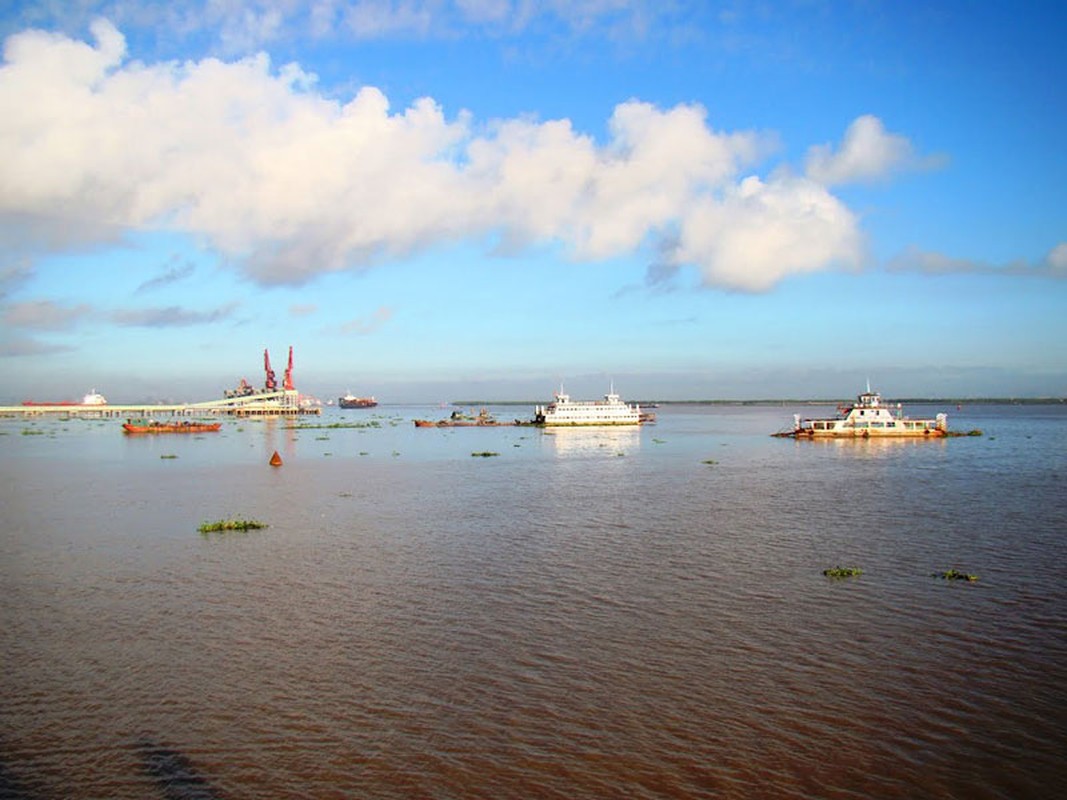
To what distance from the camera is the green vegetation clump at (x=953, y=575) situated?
20.6 metres

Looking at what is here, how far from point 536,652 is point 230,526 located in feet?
60.0

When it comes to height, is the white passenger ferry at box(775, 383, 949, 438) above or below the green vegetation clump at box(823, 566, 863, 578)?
above

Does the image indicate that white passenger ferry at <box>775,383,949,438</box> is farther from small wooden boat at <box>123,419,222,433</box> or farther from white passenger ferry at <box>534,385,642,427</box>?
small wooden boat at <box>123,419,222,433</box>

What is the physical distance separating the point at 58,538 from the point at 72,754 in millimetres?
19336

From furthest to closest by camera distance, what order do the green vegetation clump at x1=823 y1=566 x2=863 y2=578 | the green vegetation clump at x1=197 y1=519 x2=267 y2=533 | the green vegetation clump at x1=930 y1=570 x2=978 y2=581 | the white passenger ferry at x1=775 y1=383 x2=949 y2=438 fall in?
the white passenger ferry at x1=775 y1=383 x2=949 y2=438 → the green vegetation clump at x1=197 y1=519 x2=267 y2=533 → the green vegetation clump at x1=823 y1=566 x2=863 y2=578 → the green vegetation clump at x1=930 y1=570 x2=978 y2=581

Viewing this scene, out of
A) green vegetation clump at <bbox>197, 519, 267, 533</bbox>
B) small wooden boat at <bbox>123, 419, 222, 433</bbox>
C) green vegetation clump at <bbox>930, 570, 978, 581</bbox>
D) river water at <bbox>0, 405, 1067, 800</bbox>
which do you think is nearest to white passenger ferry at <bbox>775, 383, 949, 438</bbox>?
river water at <bbox>0, 405, 1067, 800</bbox>

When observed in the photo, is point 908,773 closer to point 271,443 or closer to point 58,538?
point 58,538

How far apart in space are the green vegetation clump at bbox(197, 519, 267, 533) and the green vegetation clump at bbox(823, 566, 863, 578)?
2066 cm

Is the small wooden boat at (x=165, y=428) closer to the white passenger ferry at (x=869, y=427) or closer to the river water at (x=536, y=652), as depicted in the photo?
the river water at (x=536, y=652)

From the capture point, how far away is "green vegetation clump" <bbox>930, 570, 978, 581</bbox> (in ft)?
67.6

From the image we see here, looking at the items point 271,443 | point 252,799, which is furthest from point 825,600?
point 271,443

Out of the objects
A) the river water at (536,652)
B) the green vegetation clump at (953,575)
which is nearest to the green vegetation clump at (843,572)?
the river water at (536,652)

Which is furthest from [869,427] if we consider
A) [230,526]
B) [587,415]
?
[230,526]

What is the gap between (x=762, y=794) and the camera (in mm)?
9969
